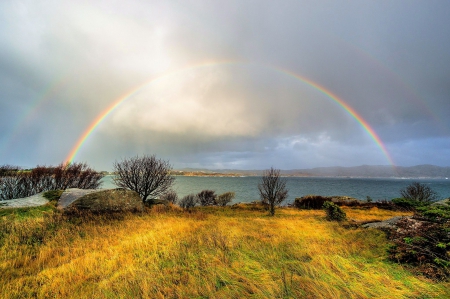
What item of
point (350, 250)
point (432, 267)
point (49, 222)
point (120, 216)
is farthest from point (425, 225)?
point (49, 222)

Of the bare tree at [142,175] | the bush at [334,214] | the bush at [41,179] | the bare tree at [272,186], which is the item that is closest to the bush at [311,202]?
the bare tree at [272,186]

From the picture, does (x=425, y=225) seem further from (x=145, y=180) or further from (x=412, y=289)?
(x=145, y=180)

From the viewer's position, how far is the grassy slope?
4500 millimetres

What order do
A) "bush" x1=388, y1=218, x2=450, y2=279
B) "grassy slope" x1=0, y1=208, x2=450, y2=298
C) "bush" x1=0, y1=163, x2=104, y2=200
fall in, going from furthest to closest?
"bush" x1=0, y1=163, x2=104, y2=200 → "bush" x1=388, y1=218, x2=450, y2=279 → "grassy slope" x1=0, y1=208, x2=450, y2=298

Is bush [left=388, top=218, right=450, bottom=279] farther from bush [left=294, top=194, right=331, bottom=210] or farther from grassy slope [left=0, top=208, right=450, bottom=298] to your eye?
bush [left=294, top=194, right=331, bottom=210]

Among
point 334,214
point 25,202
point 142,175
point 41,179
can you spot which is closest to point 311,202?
point 334,214

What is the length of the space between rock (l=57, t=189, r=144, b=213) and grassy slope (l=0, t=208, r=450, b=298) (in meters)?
4.39

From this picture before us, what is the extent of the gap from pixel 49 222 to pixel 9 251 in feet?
12.7

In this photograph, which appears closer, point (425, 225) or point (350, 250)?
point (425, 225)

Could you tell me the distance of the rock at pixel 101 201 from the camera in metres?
14.1

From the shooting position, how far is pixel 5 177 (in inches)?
866

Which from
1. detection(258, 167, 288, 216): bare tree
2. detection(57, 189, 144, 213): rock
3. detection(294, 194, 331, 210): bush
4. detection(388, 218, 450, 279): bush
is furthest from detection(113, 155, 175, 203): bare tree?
detection(294, 194, 331, 210): bush

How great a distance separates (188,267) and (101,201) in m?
11.8

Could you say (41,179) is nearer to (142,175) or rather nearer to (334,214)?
(142,175)
